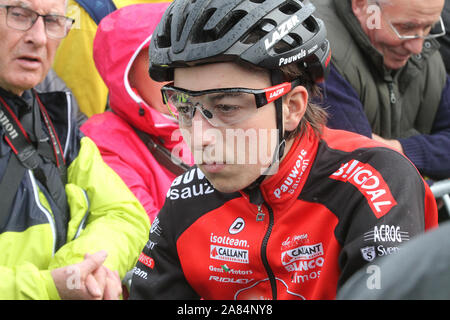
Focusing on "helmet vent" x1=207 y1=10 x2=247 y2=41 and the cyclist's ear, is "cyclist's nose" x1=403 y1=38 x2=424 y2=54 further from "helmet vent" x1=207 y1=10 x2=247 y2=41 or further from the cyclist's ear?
"helmet vent" x1=207 y1=10 x2=247 y2=41

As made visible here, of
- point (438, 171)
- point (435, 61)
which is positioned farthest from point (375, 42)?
point (438, 171)

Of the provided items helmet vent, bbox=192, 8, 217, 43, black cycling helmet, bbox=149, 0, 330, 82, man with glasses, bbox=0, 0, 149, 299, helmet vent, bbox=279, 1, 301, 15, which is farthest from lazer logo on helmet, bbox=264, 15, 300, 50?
man with glasses, bbox=0, 0, 149, 299

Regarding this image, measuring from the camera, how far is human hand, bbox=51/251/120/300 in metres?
3.16

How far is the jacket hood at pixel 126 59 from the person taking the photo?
14.5 feet

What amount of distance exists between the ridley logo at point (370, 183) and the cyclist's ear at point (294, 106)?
279 millimetres

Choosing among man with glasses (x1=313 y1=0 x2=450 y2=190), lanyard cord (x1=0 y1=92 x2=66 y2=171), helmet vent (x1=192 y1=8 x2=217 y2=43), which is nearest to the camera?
helmet vent (x1=192 y1=8 x2=217 y2=43)

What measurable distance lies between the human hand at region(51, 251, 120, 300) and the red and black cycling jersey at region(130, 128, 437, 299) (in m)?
0.42

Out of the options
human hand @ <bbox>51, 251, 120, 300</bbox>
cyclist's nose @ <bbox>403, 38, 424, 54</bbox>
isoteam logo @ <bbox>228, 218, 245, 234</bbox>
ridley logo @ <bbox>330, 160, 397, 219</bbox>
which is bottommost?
human hand @ <bbox>51, 251, 120, 300</bbox>

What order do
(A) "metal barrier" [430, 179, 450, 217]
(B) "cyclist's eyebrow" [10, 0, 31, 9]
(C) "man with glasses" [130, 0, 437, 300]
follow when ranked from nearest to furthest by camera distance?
(C) "man with glasses" [130, 0, 437, 300] < (B) "cyclist's eyebrow" [10, 0, 31, 9] < (A) "metal barrier" [430, 179, 450, 217]

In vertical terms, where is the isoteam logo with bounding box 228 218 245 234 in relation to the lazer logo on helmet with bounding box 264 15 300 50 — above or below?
below

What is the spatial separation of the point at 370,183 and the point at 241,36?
2.31ft

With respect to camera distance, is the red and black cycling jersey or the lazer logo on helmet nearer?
the red and black cycling jersey

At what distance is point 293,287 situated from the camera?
2479 mm

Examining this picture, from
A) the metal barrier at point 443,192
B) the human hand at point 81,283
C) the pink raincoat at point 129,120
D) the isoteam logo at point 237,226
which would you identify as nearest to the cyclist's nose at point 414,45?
the metal barrier at point 443,192
